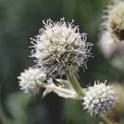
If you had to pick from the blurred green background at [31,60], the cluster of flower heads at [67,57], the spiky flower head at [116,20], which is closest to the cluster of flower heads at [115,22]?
the spiky flower head at [116,20]

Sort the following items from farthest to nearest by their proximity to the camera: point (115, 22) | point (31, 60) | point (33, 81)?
point (31, 60)
point (115, 22)
point (33, 81)

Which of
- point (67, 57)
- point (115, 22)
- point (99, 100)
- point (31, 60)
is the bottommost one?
point (99, 100)

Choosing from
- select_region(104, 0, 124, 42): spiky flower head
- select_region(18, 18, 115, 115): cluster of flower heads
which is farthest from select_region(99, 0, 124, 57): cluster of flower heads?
select_region(18, 18, 115, 115): cluster of flower heads

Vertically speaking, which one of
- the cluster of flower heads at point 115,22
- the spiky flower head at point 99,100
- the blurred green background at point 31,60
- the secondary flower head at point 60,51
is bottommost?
the spiky flower head at point 99,100

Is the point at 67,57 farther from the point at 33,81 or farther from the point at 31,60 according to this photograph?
the point at 31,60

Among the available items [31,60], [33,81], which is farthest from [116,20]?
[31,60]

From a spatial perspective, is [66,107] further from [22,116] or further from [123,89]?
[123,89]

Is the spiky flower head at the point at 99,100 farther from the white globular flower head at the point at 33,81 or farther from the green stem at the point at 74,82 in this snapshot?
the white globular flower head at the point at 33,81

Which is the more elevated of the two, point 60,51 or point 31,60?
point 31,60
